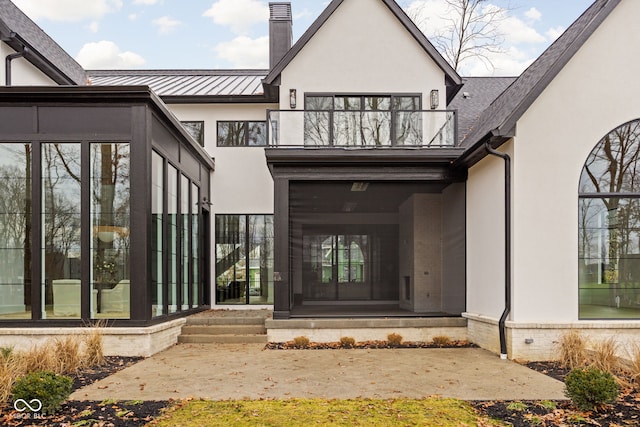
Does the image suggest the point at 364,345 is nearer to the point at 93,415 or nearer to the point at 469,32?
the point at 93,415

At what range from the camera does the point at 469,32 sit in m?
22.2

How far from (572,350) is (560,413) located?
10.2ft

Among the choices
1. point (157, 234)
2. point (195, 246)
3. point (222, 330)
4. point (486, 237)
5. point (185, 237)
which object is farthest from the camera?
point (195, 246)

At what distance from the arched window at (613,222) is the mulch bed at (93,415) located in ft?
24.4

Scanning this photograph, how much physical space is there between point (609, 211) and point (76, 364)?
30.3 feet

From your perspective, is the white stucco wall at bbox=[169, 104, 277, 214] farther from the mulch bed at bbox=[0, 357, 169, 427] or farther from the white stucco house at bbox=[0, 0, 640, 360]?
the mulch bed at bbox=[0, 357, 169, 427]

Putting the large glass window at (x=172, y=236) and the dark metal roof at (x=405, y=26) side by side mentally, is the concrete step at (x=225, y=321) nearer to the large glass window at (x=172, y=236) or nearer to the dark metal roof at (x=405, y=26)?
the large glass window at (x=172, y=236)

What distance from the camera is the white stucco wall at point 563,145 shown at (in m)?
9.02

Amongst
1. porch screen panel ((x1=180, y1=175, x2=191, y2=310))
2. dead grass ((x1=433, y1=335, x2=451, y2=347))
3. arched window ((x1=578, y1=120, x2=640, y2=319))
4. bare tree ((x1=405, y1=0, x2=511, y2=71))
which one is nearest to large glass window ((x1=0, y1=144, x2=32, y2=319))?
porch screen panel ((x1=180, y1=175, x2=191, y2=310))

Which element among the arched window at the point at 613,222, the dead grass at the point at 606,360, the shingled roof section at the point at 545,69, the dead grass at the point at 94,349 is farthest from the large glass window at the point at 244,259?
the dead grass at the point at 606,360

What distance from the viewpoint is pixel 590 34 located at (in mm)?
8945

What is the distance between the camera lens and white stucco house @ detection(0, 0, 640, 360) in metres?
9.09

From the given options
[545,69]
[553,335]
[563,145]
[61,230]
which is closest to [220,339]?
[61,230]

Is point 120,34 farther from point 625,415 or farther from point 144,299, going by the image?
point 625,415
